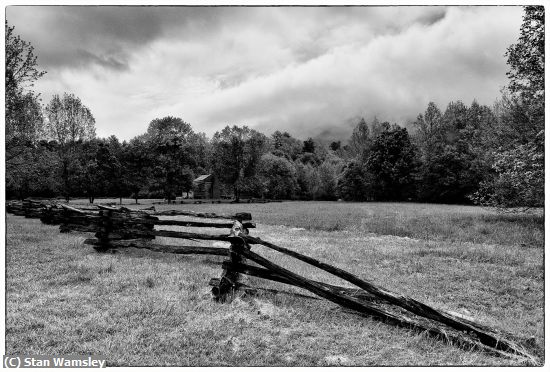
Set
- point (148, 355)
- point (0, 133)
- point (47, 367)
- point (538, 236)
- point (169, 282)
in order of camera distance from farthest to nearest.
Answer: point (538, 236) → point (169, 282) → point (0, 133) → point (148, 355) → point (47, 367)

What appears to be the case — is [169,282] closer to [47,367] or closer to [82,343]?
[82,343]

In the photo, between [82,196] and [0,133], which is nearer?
[0,133]

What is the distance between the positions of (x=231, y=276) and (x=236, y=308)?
0.67 m

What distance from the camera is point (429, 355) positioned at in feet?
11.2

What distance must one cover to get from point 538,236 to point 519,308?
23.8 ft

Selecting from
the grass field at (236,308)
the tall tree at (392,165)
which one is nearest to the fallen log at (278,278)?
the grass field at (236,308)

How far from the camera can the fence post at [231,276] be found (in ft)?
16.0

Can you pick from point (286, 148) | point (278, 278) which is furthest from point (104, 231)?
point (286, 148)

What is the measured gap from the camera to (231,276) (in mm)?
5164

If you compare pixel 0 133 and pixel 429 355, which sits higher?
pixel 0 133

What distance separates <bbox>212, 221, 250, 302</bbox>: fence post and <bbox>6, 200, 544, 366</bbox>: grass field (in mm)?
202

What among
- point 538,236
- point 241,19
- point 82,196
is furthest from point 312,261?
point 82,196

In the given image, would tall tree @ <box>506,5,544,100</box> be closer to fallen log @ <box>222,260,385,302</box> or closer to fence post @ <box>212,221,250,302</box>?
fallen log @ <box>222,260,385,302</box>

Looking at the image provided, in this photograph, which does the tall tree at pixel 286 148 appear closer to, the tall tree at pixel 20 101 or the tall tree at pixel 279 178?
the tall tree at pixel 279 178
